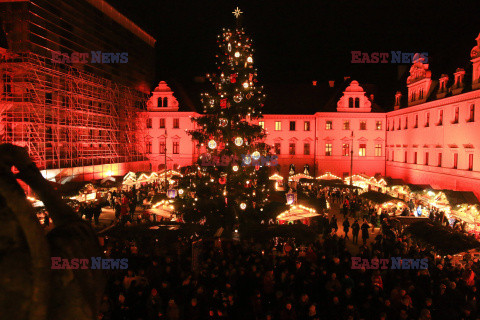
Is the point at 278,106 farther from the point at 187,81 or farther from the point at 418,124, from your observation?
the point at 418,124

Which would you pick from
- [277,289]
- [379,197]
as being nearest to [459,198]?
[379,197]

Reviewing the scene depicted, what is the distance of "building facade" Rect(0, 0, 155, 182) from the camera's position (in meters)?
26.1

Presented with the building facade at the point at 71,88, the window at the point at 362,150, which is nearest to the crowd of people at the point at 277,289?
the building facade at the point at 71,88

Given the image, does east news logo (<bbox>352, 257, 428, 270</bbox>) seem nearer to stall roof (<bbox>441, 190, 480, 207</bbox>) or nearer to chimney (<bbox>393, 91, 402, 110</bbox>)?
stall roof (<bbox>441, 190, 480, 207</bbox>)

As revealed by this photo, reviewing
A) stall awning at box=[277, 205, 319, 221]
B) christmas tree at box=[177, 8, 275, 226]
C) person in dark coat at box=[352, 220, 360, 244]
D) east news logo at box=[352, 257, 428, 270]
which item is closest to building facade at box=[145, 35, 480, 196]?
stall awning at box=[277, 205, 319, 221]

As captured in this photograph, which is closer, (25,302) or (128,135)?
(25,302)

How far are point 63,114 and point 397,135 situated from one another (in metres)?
32.9

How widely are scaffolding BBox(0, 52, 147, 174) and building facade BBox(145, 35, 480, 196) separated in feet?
17.8

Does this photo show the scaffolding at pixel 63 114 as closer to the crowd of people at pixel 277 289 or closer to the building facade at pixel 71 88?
the building facade at pixel 71 88

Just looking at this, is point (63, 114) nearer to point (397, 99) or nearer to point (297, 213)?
point (297, 213)

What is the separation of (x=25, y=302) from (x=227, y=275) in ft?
27.1

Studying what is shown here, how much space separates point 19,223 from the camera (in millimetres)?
2141

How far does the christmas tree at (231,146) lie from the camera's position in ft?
55.8

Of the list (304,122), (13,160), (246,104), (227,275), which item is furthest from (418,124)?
(13,160)
